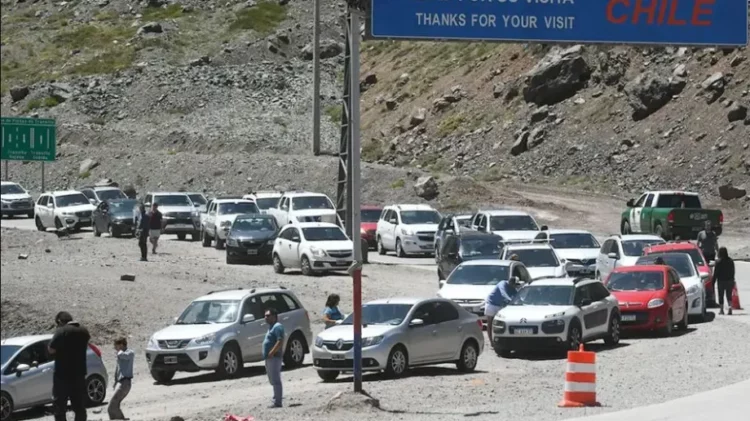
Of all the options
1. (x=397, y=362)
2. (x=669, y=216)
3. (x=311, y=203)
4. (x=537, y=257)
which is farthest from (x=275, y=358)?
(x=311, y=203)

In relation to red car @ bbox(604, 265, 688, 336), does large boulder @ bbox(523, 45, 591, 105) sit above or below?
above

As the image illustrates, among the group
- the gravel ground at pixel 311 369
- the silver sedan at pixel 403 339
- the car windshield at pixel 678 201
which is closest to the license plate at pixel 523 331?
the gravel ground at pixel 311 369

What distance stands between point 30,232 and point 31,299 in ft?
67.1

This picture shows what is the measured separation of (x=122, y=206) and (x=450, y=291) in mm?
24098

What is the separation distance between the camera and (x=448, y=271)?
122 feet

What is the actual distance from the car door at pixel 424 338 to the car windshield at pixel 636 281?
272 inches

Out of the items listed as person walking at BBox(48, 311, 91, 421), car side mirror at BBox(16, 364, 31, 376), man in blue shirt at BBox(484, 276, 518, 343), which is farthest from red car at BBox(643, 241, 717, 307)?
person walking at BBox(48, 311, 91, 421)

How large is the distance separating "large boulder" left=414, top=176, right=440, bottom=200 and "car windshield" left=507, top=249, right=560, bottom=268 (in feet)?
87.1

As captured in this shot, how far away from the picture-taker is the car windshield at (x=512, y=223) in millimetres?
42875

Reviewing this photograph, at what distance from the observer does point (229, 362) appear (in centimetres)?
2552

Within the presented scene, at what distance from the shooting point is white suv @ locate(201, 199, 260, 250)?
155 ft

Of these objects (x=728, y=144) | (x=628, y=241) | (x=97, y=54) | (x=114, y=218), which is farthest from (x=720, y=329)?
(x=97, y=54)

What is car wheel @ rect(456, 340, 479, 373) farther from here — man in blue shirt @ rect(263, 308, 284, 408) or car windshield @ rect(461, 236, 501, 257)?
car windshield @ rect(461, 236, 501, 257)

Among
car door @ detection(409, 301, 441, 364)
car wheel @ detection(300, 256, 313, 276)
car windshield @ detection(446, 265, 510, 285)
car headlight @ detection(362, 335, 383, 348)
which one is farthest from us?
car wheel @ detection(300, 256, 313, 276)
